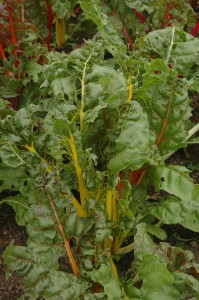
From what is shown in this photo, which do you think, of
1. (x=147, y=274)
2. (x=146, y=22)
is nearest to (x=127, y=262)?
(x=147, y=274)

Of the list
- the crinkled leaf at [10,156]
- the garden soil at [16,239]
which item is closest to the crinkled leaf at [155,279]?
the garden soil at [16,239]

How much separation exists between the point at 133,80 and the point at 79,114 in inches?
9.8

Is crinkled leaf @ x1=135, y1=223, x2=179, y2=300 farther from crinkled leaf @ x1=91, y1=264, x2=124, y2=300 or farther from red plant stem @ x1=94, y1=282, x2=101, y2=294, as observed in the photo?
red plant stem @ x1=94, y1=282, x2=101, y2=294

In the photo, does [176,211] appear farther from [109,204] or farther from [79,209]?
[79,209]

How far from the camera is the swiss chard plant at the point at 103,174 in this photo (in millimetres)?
1854

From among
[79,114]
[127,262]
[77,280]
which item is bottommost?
[127,262]

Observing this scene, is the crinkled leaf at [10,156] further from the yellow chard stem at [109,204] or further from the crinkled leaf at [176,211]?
the crinkled leaf at [176,211]

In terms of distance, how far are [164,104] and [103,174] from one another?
0.40 meters

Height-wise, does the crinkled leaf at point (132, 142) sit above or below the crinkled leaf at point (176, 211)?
above

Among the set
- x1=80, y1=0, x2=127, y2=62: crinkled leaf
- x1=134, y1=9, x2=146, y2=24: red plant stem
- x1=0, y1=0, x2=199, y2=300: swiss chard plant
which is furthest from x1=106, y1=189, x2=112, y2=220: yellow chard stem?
x1=134, y1=9, x2=146, y2=24: red plant stem

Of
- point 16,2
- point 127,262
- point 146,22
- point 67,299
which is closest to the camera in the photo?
point 67,299

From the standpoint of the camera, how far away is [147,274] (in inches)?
71.8

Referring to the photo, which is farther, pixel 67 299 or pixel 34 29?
pixel 34 29

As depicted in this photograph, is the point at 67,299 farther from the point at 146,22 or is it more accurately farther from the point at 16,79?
the point at 146,22
